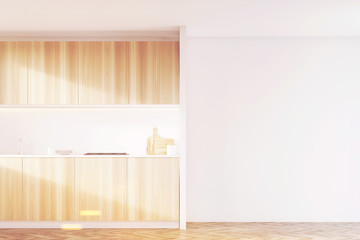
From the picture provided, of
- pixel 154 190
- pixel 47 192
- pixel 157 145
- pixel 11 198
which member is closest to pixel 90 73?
pixel 157 145

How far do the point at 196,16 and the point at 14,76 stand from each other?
2.69 meters

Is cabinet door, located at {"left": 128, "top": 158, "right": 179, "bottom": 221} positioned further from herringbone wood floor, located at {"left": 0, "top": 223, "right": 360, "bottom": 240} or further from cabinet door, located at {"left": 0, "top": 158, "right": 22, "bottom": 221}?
cabinet door, located at {"left": 0, "top": 158, "right": 22, "bottom": 221}

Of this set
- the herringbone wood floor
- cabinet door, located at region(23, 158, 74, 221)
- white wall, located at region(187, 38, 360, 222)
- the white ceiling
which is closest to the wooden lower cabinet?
cabinet door, located at region(23, 158, 74, 221)

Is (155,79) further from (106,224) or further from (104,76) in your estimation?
(106,224)

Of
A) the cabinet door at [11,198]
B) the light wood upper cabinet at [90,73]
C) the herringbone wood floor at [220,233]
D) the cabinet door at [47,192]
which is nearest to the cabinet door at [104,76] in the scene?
the light wood upper cabinet at [90,73]

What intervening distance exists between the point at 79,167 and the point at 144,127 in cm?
118

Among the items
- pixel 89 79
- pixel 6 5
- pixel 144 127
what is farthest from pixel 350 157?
pixel 6 5

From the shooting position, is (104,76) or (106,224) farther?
(104,76)

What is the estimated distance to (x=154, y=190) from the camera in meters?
5.44

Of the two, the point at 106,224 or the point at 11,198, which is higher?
the point at 11,198

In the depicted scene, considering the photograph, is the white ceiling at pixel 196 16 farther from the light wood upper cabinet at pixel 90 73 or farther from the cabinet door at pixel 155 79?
the cabinet door at pixel 155 79

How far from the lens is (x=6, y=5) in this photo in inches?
180

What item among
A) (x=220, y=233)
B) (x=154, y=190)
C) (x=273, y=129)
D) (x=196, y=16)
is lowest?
(x=220, y=233)

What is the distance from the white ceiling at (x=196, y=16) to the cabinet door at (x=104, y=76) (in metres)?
0.38
